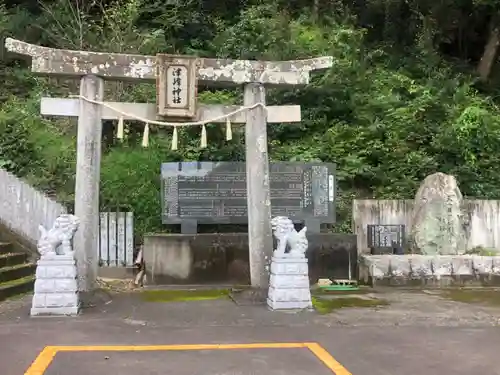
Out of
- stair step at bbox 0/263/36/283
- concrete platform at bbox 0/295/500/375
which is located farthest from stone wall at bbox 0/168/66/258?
concrete platform at bbox 0/295/500/375

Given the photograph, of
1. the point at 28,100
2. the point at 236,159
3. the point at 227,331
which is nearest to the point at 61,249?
the point at 227,331

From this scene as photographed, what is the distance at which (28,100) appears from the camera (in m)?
16.4

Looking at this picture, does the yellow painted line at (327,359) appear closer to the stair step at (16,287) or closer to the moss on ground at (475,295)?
the moss on ground at (475,295)

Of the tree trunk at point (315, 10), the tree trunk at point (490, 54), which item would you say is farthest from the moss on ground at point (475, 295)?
the tree trunk at point (315, 10)

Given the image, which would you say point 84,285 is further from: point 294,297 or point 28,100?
point 28,100

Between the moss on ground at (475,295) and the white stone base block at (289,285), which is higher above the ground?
the white stone base block at (289,285)

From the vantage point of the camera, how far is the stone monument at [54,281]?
7707 mm

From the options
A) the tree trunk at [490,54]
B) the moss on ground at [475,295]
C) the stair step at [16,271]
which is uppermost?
the tree trunk at [490,54]

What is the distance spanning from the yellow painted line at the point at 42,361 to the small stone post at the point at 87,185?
9.02ft

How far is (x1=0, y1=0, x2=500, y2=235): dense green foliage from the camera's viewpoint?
13312 millimetres

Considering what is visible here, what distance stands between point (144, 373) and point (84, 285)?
3889 mm

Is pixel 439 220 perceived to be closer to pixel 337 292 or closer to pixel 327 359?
pixel 337 292

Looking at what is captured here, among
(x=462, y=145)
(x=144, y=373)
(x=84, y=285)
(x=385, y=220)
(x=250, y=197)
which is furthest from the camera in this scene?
(x=462, y=145)

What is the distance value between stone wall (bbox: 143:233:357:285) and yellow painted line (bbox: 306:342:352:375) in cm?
517
